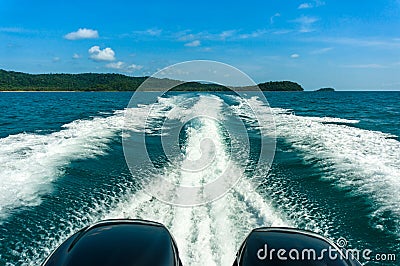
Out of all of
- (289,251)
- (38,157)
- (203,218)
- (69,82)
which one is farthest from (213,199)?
(69,82)

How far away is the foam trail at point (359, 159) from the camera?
620cm

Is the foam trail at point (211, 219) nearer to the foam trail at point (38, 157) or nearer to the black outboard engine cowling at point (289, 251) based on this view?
the black outboard engine cowling at point (289, 251)

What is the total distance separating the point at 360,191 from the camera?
6.48m

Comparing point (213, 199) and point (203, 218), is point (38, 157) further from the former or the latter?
point (203, 218)

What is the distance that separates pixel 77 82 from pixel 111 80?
12.7 m

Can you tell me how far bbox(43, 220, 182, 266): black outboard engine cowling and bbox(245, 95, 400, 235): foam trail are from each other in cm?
409

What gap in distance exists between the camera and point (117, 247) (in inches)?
96.7

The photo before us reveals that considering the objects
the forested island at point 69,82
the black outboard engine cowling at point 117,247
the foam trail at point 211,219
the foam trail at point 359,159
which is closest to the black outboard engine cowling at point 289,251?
the black outboard engine cowling at point 117,247

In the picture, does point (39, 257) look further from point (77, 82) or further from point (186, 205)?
point (77, 82)

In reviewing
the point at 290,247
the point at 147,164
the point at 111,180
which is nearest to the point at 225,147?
the point at 147,164

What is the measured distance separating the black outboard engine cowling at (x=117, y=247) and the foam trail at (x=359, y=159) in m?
4.09

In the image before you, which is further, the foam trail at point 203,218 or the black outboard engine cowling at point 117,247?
the foam trail at point 203,218

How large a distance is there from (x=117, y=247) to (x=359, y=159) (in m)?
8.06

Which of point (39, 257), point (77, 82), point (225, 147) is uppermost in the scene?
point (77, 82)
